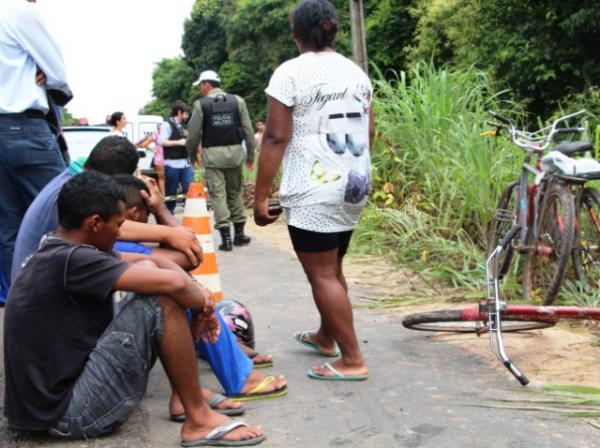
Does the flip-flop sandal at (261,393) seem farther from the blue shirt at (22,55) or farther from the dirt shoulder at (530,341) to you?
the blue shirt at (22,55)

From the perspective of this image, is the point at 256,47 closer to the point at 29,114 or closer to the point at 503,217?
the point at 503,217

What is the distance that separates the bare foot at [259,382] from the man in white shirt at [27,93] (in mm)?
2045

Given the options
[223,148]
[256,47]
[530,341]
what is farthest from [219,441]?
[256,47]

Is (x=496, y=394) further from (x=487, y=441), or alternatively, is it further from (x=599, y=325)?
(x=599, y=325)

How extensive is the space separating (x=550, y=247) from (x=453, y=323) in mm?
936

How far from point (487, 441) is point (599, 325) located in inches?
79.3

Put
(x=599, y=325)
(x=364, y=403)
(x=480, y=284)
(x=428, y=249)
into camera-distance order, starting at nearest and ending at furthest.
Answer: (x=364, y=403), (x=599, y=325), (x=480, y=284), (x=428, y=249)

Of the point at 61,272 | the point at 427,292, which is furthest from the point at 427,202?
the point at 61,272

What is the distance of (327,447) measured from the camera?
3248mm

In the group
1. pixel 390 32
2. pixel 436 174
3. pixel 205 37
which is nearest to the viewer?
pixel 436 174

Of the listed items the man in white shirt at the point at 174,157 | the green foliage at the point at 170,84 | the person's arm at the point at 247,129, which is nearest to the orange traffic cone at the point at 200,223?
the person's arm at the point at 247,129

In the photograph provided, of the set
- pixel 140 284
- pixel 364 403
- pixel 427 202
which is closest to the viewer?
pixel 140 284

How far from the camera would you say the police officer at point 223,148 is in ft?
29.4

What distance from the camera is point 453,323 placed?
4738mm
